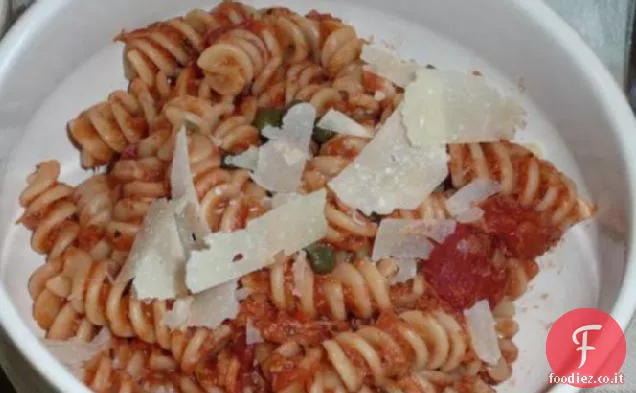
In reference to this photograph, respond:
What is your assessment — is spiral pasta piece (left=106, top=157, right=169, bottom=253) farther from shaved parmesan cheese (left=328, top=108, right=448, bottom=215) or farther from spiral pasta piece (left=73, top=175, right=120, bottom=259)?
shaved parmesan cheese (left=328, top=108, right=448, bottom=215)

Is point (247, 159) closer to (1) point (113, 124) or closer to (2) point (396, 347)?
(1) point (113, 124)

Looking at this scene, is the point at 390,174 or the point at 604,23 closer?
the point at 390,174

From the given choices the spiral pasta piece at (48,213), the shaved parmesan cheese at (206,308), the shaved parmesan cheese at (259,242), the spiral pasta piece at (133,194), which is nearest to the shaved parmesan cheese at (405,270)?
the shaved parmesan cheese at (259,242)

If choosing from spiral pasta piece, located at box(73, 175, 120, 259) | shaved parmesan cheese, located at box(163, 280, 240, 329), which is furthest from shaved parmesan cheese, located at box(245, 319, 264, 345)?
spiral pasta piece, located at box(73, 175, 120, 259)

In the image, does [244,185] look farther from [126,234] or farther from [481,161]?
[481,161]

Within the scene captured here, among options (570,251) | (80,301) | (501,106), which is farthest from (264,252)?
(570,251)

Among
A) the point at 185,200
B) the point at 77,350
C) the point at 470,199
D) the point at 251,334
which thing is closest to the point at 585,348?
the point at 470,199

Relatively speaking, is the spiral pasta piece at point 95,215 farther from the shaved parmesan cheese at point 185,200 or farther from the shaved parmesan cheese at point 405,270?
the shaved parmesan cheese at point 405,270
